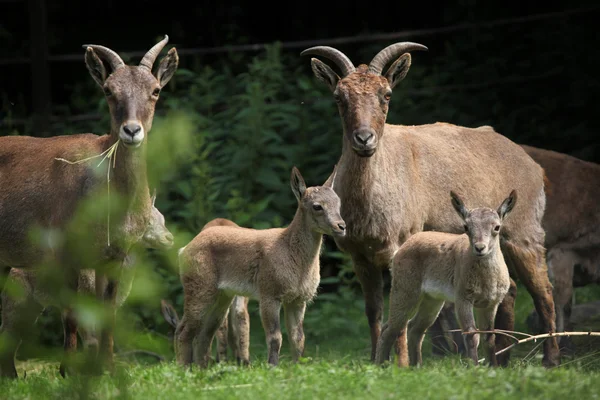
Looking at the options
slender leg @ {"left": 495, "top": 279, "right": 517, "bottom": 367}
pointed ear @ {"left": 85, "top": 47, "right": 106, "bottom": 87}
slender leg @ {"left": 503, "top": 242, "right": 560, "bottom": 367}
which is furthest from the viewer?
slender leg @ {"left": 503, "top": 242, "right": 560, "bottom": 367}

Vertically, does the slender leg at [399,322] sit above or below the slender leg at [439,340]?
above

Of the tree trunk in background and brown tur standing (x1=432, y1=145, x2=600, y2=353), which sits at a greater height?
the tree trunk in background

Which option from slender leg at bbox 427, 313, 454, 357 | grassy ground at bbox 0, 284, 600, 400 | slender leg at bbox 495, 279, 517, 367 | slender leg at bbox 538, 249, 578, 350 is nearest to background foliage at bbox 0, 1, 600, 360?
slender leg at bbox 427, 313, 454, 357

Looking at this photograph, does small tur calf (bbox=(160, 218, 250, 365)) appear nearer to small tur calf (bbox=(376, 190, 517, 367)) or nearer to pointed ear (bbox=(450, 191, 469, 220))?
small tur calf (bbox=(376, 190, 517, 367))

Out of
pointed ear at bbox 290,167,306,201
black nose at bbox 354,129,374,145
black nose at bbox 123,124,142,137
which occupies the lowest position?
pointed ear at bbox 290,167,306,201

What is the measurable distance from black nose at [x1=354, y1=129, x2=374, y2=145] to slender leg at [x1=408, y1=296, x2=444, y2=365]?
4.84 feet

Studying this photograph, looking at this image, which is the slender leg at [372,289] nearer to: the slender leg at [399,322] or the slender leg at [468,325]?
the slender leg at [399,322]

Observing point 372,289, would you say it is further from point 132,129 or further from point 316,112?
point 316,112

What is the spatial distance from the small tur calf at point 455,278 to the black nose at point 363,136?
0.81m

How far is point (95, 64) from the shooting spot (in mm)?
7266

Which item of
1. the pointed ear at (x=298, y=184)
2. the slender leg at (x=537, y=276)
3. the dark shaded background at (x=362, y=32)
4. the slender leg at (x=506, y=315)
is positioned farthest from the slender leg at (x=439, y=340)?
the dark shaded background at (x=362, y=32)

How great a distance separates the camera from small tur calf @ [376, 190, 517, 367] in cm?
698

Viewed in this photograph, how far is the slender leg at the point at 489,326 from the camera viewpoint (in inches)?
277

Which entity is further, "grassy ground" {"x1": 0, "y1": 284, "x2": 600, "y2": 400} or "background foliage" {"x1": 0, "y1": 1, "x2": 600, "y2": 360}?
"background foliage" {"x1": 0, "y1": 1, "x2": 600, "y2": 360}
